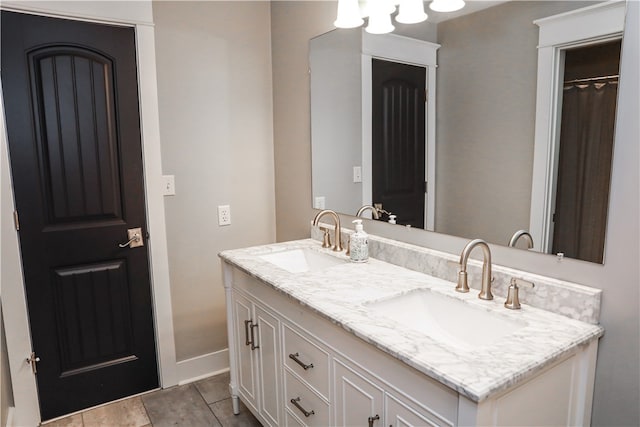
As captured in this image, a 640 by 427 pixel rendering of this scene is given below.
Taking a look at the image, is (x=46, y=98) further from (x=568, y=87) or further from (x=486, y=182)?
(x=568, y=87)

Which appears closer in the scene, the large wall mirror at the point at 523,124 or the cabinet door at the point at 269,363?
the large wall mirror at the point at 523,124

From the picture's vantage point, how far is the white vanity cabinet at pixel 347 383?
1.07 m

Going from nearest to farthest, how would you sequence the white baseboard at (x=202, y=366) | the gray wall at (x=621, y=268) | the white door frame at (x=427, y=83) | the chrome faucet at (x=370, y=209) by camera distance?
the gray wall at (x=621, y=268) → the white door frame at (x=427, y=83) → the chrome faucet at (x=370, y=209) → the white baseboard at (x=202, y=366)

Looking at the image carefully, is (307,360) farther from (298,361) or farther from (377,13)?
(377,13)

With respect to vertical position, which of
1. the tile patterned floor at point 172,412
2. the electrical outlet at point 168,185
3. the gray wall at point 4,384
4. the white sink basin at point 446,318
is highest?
the electrical outlet at point 168,185

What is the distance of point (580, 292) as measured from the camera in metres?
1.27

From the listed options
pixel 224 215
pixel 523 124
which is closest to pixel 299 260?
pixel 224 215

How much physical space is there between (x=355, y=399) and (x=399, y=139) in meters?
1.10

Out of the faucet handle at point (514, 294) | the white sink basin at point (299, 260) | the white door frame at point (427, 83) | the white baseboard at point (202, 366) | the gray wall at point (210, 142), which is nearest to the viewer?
the faucet handle at point (514, 294)

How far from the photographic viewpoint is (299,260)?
2297 mm

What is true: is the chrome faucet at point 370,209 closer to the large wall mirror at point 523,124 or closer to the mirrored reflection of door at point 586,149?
the large wall mirror at point 523,124

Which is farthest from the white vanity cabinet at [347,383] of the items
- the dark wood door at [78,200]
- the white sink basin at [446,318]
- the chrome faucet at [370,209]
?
the dark wood door at [78,200]

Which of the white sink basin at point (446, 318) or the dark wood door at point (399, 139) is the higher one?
the dark wood door at point (399, 139)

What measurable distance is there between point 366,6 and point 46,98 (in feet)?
5.29
